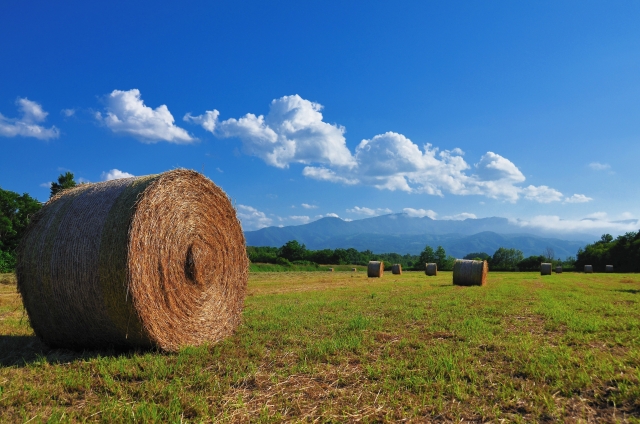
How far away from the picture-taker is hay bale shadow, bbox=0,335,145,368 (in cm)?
602

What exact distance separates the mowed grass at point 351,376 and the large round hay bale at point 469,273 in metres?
13.2

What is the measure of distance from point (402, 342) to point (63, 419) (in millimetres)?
4552

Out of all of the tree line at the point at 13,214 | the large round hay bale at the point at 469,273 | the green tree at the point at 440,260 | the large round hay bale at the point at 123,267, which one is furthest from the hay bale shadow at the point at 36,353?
the green tree at the point at 440,260

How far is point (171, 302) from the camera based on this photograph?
689cm

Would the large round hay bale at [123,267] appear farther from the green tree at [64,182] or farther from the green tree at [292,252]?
the green tree at [292,252]

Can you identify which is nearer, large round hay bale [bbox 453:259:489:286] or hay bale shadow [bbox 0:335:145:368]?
hay bale shadow [bbox 0:335:145:368]

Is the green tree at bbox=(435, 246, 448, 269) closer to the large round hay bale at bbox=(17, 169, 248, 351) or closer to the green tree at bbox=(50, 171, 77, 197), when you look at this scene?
the green tree at bbox=(50, 171, 77, 197)

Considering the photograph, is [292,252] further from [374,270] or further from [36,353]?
[36,353]

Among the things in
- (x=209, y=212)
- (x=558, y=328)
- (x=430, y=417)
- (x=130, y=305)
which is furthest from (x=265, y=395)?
(x=558, y=328)

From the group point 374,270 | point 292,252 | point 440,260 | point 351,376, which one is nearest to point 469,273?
point 374,270

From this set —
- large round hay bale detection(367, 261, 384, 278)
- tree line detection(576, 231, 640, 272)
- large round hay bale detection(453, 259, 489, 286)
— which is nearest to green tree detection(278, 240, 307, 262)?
large round hay bale detection(367, 261, 384, 278)

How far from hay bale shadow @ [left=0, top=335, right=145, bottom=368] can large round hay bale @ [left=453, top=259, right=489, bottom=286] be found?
1811 centimetres

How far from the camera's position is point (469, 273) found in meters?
21.3

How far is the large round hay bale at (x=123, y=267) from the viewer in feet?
20.4
